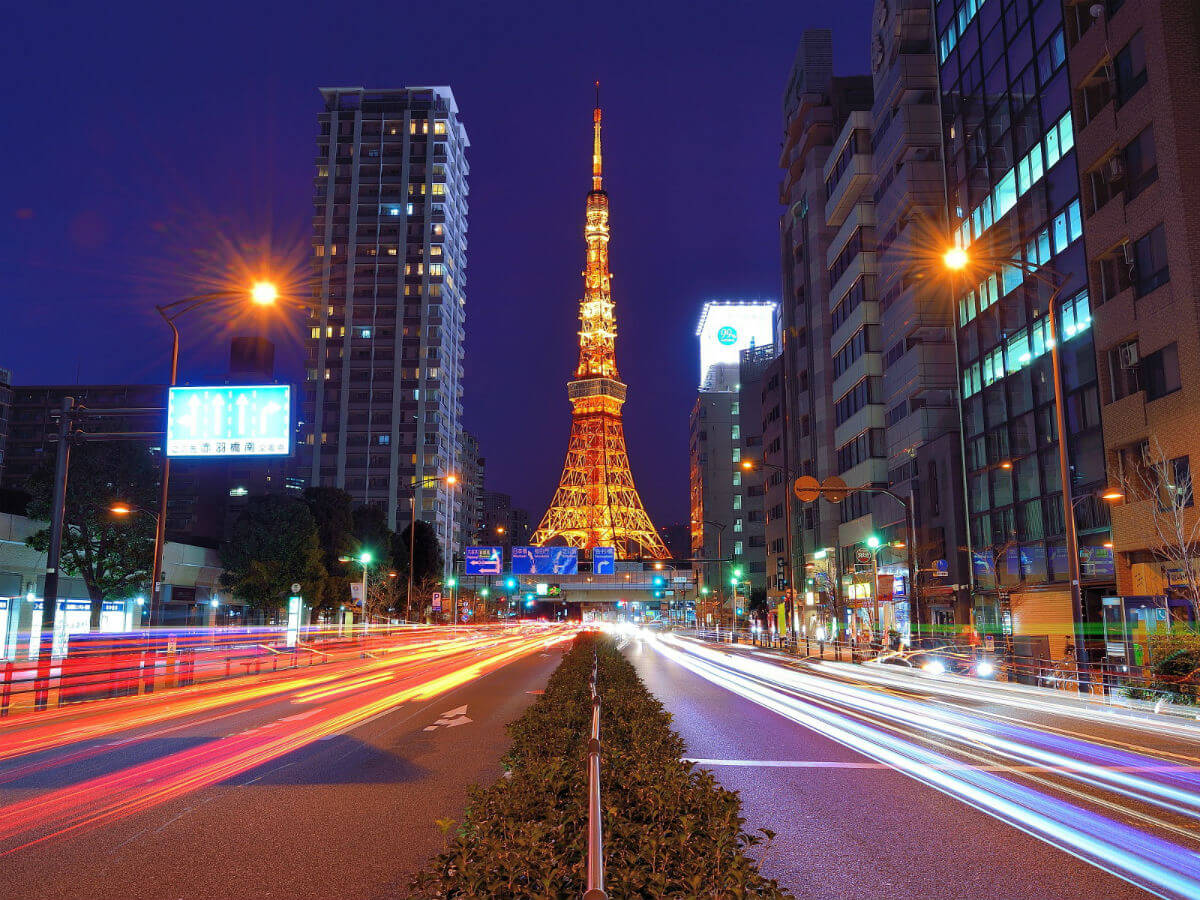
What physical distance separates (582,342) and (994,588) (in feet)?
317

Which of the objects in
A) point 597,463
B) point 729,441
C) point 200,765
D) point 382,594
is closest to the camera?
point 200,765

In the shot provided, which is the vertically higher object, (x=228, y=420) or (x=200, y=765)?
(x=228, y=420)

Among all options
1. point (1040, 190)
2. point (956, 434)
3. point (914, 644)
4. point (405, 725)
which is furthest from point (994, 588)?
point (405, 725)

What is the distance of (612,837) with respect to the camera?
4.99 meters

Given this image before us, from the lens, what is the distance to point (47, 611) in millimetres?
22344

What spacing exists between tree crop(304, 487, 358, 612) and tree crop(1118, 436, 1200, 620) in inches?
1766

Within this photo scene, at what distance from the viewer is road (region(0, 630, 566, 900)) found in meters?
7.30

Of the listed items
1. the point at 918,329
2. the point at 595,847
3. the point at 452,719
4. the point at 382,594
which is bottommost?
the point at 452,719

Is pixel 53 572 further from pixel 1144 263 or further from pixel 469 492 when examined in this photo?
pixel 469 492

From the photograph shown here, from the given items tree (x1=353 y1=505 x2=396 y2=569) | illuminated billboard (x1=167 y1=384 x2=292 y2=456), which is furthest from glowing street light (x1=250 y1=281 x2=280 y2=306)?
tree (x1=353 y1=505 x2=396 y2=569)

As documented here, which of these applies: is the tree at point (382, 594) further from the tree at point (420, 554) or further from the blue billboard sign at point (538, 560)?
the blue billboard sign at point (538, 560)

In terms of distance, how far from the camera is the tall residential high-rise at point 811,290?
240 ft

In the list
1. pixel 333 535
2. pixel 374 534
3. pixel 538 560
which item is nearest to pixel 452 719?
pixel 333 535

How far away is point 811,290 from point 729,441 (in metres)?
72.4
